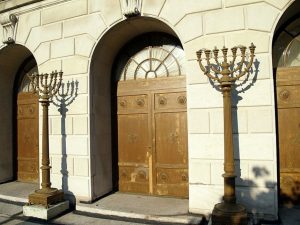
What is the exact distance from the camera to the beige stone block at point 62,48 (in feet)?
22.5

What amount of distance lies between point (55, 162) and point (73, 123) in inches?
39.2

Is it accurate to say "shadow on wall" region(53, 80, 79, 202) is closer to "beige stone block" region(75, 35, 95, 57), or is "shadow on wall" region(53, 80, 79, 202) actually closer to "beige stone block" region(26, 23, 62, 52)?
"beige stone block" region(75, 35, 95, 57)

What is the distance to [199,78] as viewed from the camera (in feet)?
18.5

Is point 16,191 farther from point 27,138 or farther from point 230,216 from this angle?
point 230,216

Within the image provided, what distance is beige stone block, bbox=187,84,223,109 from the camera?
5.52m

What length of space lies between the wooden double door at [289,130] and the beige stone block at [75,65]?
394 cm

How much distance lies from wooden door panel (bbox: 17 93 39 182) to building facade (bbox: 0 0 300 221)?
70 mm

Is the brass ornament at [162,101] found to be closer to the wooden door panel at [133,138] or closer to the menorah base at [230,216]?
the wooden door panel at [133,138]

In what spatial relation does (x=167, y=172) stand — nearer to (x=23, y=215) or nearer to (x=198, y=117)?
(x=198, y=117)

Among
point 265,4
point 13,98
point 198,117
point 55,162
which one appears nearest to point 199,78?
point 198,117

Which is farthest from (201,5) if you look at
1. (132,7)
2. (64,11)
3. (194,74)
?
(64,11)

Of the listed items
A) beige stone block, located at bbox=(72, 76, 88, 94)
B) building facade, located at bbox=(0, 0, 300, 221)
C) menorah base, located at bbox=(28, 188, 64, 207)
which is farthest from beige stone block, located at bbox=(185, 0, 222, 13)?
menorah base, located at bbox=(28, 188, 64, 207)

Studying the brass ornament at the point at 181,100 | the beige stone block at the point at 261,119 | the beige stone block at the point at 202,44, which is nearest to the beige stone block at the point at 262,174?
the beige stone block at the point at 261,119

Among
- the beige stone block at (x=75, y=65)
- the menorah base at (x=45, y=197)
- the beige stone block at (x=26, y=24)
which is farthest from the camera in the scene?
the beige stone block at (x=26, y=24)
